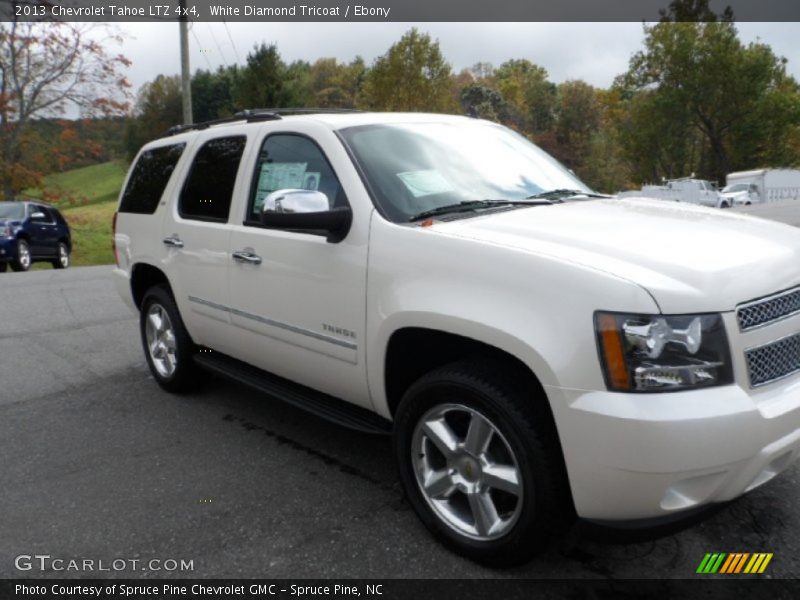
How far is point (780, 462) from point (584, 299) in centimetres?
99

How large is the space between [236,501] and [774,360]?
248 centimetres

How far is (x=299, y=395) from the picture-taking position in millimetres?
3805

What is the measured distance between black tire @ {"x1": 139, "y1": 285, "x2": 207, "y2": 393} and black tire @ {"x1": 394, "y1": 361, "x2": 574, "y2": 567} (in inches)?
97.4

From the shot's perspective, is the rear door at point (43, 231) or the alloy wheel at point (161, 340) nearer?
the alloy wheel at point (161, 340)

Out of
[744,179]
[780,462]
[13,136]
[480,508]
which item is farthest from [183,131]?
[744,179]

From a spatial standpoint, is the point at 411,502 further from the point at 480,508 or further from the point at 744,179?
the point at 744,179

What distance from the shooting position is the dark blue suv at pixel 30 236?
16297 mm

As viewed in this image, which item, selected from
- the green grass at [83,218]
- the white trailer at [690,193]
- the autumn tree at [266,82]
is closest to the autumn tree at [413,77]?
the autumn tree at [266,82]

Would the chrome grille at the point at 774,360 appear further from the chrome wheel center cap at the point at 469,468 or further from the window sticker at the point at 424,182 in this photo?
the window sticker at the point at 424,182

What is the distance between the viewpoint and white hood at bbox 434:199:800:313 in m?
2.38

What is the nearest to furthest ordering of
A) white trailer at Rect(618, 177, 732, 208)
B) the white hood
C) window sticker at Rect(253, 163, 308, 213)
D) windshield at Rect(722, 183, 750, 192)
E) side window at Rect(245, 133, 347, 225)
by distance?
the white hood, side window at Rect(245, 133, 347, 225), window sticker at Rect(253, 163, 308, 213), white trailer at Rect(618, 177, 732, 208), windshield at Rect(722, 183, 750, 192)

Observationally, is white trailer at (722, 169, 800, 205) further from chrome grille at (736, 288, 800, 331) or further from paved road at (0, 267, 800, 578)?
chrome grille at (736, 288, 800, 331)

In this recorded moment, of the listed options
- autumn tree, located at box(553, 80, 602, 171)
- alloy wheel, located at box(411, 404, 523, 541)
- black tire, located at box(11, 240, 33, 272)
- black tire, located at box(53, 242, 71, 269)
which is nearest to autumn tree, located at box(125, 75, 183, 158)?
autumn tree, located at box(553, 80, 602, 171)

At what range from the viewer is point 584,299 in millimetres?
2383
